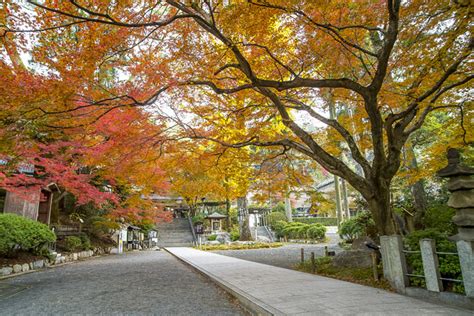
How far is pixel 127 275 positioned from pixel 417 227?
958 cm

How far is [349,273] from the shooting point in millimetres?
7484

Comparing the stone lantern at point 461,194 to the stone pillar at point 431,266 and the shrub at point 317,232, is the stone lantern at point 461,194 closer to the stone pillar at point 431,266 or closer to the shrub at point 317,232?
the stone pillar at point 431,266

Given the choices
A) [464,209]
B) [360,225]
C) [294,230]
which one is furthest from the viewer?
[294,230]

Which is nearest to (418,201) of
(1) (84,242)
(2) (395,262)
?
(2) (395,262)

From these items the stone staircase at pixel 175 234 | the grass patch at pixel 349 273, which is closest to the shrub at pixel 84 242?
the stone staircase at pixel 175 234

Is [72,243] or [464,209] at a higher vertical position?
[464,209]

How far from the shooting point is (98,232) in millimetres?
19812

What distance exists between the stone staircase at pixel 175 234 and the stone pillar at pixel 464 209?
2383 cm

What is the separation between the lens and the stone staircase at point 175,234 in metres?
27.5

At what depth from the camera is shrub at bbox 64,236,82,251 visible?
1523cm

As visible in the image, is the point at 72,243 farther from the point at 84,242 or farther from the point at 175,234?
the point at 175,234

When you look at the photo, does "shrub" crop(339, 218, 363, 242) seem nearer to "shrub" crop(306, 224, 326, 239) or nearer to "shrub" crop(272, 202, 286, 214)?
"shrub" crop(306, 224, 326, 239)

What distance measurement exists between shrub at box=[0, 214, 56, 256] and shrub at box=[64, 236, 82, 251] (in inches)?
143

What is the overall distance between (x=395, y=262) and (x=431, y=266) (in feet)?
2.76
